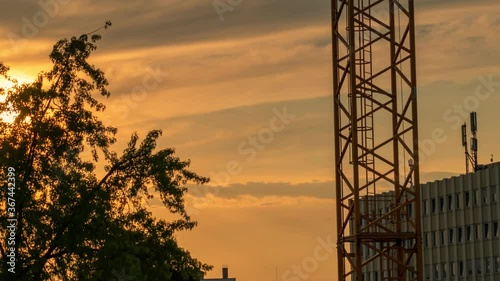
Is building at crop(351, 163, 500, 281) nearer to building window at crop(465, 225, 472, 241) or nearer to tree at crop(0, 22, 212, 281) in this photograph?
building window at crop(465, 225, 472, 241)

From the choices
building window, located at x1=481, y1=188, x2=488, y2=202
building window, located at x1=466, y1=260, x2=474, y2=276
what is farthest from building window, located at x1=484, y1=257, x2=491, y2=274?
building window, located at x1=481, y1=188, x2=488, y2=202

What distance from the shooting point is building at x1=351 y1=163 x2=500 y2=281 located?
117 meters

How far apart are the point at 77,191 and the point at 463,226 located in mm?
86676

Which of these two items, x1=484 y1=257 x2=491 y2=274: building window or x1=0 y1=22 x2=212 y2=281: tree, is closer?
x1=0 y1=22 x2=212 y2=281: tree

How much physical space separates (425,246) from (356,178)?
67.3 m

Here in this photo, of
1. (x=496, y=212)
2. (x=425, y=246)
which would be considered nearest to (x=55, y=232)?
(x=496, y=212)

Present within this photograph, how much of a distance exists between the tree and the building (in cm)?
7038

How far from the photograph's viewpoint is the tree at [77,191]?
41438 mm

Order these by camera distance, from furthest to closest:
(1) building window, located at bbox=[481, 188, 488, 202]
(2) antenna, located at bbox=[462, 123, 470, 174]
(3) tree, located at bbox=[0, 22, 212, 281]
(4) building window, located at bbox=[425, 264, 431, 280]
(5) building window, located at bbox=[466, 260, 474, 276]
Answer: (4) building window, located at bbox=[425, 264, 431, 280] < (2) antenna, located at bbox=[462, 123, 470, 174] < (5) building window, located at bbox=[466, 260, 474, 276] < (1) building window, located at bbox=[481, 188, 488, 202] < (3) tree, located at bbox=[0, 22, 212, 281]

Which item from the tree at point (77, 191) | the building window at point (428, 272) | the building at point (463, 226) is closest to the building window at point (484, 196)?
the building at point (463, 226)

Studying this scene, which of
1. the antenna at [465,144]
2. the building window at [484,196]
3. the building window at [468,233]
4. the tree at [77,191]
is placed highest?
the antenna at [465,144]

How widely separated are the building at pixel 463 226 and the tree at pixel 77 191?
70377mm

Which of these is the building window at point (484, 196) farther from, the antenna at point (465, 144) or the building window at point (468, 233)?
the antenna at point (465, 144)

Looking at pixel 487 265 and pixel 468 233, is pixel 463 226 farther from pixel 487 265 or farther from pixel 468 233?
pixel 487 265
